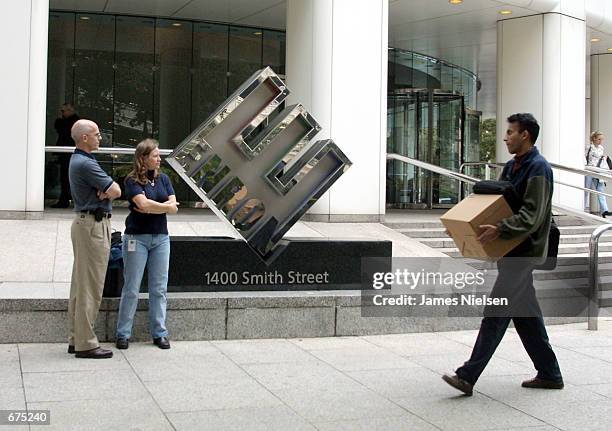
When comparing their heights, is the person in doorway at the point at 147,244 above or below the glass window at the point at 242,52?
below

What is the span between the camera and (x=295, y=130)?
8.57 m

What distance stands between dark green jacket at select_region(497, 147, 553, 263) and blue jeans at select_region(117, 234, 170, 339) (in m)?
3.24

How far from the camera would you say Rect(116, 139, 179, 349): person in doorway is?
23.2 ft

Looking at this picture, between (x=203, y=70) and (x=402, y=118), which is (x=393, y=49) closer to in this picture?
(x=402, y=118)

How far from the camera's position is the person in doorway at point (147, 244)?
707 cm

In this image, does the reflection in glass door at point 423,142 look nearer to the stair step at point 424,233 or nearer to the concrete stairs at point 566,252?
the concrete stairs at point 566,252

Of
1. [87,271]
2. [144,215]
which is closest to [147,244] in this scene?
[144,215]

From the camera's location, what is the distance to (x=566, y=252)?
1333 cm

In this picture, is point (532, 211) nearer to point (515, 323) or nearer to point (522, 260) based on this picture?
point (522, 260)

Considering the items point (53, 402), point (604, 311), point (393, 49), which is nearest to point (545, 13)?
point (393, 49)

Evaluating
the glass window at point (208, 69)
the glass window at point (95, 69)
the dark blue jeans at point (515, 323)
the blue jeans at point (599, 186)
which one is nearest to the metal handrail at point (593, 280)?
the dark blue jeans at point (515, 323)

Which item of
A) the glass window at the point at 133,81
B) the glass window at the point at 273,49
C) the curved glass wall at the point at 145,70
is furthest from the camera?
the glass window at the point at 273,49

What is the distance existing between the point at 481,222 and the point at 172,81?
1536 centimetres

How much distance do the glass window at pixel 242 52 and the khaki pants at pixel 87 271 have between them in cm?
1396
